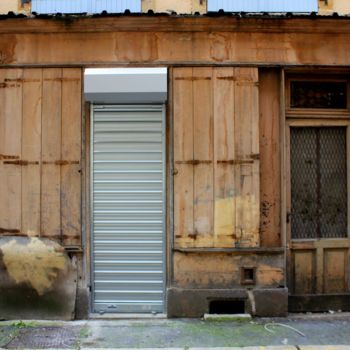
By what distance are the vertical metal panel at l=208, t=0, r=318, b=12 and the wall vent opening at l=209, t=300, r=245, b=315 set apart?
172 inches

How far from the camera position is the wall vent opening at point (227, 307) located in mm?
7070

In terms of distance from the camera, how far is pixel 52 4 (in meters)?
7.48

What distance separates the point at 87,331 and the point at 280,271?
2.82 m

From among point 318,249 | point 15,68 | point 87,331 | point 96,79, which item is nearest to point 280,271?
point 318,249

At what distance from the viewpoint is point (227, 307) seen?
716 centimetres

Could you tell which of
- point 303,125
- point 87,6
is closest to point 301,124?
point 303,125

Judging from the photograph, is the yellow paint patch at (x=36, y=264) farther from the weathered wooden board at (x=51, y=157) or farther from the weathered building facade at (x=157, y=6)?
the weathered building facade at (x=157, y=6)

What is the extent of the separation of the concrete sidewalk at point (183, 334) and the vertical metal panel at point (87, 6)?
4623 mm

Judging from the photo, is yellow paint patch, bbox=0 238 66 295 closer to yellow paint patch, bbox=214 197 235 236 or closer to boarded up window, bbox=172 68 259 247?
boarded up window, bbox=172 68 259 247

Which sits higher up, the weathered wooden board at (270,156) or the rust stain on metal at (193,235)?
the weathered wooden board at (270,156)

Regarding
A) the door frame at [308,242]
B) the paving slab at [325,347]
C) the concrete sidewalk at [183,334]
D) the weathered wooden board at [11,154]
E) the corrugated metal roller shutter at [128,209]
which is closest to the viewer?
the paving slab at [325,347]

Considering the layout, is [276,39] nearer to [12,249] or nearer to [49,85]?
[49,85]

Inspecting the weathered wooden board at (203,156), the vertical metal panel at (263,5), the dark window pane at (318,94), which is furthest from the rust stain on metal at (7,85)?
the dark window pane at (318,94)

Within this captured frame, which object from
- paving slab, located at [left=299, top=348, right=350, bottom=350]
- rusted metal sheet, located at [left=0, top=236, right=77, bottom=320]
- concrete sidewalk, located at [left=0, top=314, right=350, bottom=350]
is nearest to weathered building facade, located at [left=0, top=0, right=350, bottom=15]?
rusted metal sheet, located at [left=0, top=236, right=77, bottom=320]
